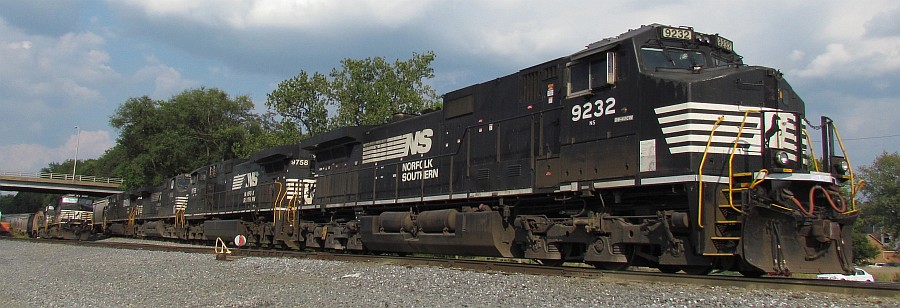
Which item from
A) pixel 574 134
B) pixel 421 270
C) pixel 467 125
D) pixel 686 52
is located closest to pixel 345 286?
pixel 421 270

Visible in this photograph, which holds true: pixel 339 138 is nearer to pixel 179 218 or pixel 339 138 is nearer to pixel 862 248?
pixel 179 218

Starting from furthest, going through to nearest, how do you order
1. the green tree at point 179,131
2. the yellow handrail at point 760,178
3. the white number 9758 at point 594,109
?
the green tree at point 179,131 < the white number 9758 at point 594,109 < the yellow handrail at point 760,178

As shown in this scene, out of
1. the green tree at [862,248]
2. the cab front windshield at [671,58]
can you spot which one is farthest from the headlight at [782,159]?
the green tree at [862,248]

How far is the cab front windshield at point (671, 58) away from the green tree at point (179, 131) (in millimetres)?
43574

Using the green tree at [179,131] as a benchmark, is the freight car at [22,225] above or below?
below

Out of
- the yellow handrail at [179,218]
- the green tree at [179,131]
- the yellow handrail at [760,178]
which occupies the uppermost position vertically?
the green tree at [179,131]

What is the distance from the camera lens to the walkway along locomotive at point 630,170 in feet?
24.1

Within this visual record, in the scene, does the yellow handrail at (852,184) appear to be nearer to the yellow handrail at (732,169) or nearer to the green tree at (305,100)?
the yellow handrail at (732,169)

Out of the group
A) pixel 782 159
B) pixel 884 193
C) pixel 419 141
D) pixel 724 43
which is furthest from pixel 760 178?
pixel 884 193

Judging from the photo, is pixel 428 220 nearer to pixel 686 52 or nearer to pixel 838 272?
pixel 686 52

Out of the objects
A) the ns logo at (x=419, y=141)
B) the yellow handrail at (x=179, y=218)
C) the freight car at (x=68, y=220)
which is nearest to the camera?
the ns logo at (x=419, y=141)

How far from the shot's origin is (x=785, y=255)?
7223 millimetres

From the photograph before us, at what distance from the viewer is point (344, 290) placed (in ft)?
24.6

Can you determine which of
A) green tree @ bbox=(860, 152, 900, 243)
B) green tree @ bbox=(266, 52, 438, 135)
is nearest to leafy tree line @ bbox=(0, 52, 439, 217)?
green tree @ bbox=(266, 52, 438, 135)
